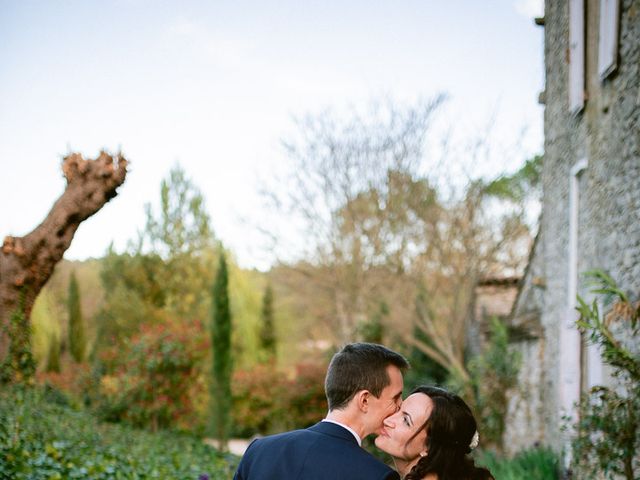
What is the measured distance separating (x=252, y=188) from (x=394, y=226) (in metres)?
4.41

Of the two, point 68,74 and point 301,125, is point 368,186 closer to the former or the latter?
point 301,125

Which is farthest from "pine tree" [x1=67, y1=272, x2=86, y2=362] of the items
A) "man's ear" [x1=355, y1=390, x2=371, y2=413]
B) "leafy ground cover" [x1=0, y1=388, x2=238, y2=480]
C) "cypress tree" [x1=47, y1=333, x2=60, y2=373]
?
"man's ear" [x1=355, y1=390, x2=371, y2=413]

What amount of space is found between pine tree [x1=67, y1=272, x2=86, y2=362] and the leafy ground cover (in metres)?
14.4

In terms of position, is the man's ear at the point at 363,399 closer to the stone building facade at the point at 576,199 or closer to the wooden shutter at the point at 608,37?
the stone building facade at the point at 576,199

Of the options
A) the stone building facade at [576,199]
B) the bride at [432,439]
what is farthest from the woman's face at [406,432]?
the stone building facade at [576,199]

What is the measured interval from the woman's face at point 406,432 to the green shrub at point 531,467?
4.53 metres

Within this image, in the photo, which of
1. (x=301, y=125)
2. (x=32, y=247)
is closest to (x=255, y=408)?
(x=301, y=125)

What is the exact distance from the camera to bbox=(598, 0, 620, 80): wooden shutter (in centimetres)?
662

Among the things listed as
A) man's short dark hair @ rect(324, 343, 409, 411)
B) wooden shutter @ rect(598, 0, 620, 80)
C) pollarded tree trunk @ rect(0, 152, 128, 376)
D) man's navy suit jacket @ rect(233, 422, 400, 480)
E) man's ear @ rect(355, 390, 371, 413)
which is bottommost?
man's navy suit jacket @ rect(233, 422, 400, 480)

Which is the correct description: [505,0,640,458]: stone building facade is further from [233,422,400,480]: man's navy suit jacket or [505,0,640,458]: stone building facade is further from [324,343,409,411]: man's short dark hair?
[233,422,400,480]: man's navy suit jacket

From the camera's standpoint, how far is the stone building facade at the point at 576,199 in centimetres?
646

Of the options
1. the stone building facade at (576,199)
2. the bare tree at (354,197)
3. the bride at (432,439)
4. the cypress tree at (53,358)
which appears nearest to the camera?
the bride at (432,439)

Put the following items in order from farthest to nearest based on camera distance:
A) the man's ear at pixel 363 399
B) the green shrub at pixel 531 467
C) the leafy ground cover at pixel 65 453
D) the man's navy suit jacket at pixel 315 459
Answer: the green shrub at pixel 531 467 → the leafy ground cover at pixel 65 453 → the man's ear at pixel 363 399 → the man's navy suit jacket at pixel 315 459

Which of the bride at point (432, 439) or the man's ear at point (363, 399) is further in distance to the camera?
the bride at point (432, 439)
